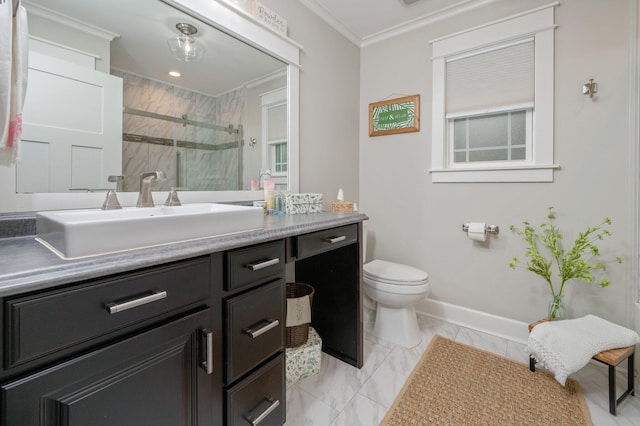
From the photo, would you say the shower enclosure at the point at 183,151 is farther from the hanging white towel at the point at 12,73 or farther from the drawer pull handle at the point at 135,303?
the drawer pull handle at the point at 135,303

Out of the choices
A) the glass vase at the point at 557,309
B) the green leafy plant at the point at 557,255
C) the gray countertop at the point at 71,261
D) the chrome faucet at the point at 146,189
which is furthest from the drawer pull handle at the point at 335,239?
the glass vase at the point at 557,309

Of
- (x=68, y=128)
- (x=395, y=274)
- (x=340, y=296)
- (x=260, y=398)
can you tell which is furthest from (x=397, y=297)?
(x=68, y=128)

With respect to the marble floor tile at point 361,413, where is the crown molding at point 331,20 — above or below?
above

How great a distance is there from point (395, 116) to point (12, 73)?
2.26 meters

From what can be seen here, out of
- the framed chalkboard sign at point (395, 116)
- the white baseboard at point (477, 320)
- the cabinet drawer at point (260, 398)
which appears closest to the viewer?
the cabinet drawer at point (260, 398)

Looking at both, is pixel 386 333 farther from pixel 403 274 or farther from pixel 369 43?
pixel 369 43

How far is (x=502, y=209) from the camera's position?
2.06 meters

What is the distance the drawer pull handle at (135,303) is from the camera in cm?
68

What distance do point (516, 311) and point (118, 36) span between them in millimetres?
2774

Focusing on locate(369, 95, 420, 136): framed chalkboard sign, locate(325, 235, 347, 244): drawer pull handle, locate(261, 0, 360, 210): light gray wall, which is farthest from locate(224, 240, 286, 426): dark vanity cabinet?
locate(369, 95, 420, 136): framed chalkboard sign

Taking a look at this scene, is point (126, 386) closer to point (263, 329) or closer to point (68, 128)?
point (263, 329)

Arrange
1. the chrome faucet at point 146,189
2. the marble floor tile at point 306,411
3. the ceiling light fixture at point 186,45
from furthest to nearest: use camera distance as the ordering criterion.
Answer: the ceiling light fixture at point 186,45
the marble floor tile at point 306,411
the chrome faucet at point 146,189

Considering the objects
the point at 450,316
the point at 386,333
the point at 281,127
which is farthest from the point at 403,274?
the point at 281,127

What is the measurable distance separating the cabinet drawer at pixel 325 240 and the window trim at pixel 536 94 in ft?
3.56
